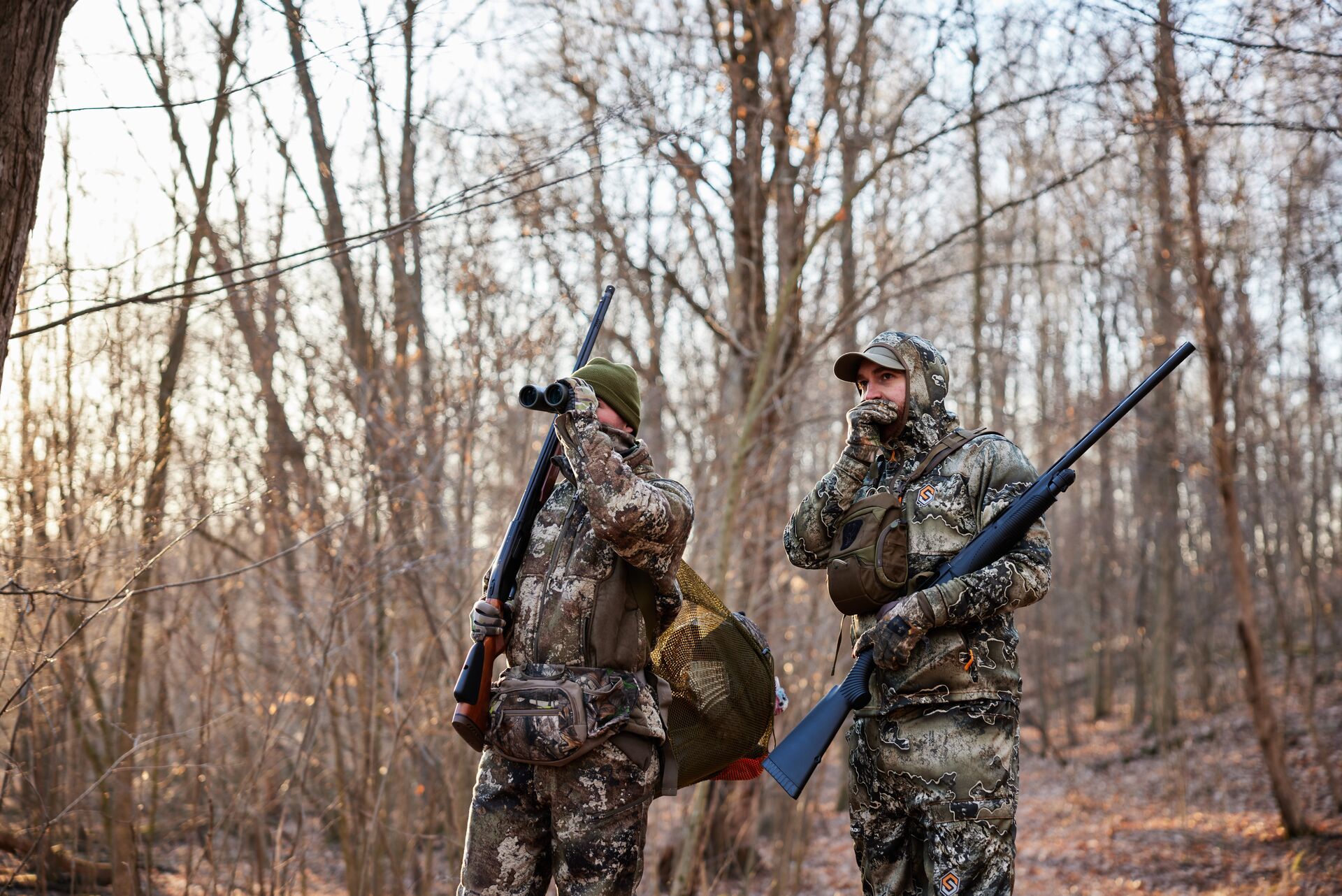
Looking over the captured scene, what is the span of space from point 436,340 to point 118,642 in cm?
287

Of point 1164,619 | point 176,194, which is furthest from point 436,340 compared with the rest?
point 1164,619

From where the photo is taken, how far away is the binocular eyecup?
296 centimetres

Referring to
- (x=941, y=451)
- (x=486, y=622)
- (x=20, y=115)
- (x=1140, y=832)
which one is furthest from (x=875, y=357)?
(x=1140, y=832)

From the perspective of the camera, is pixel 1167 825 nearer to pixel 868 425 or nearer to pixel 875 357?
pixel 868 425

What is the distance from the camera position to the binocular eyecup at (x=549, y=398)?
116 inches

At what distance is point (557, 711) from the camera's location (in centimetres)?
296

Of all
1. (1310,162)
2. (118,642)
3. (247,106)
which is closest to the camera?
(118,642)

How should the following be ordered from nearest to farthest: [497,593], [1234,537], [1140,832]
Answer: [497,593]
[1234,537]
[1140,832]

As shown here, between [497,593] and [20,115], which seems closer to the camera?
[20,115]

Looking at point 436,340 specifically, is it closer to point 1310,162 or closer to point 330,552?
point 330,552

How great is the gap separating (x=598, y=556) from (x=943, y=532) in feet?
3.78

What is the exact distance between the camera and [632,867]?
3.07m

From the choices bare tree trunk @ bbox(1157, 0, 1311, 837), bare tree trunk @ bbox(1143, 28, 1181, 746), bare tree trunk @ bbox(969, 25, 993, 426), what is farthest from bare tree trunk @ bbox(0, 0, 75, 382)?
bare tree trunk @ bbox(1143, 28, 1181, 746)

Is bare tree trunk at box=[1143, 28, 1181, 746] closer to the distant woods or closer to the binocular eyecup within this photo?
the distant woods
